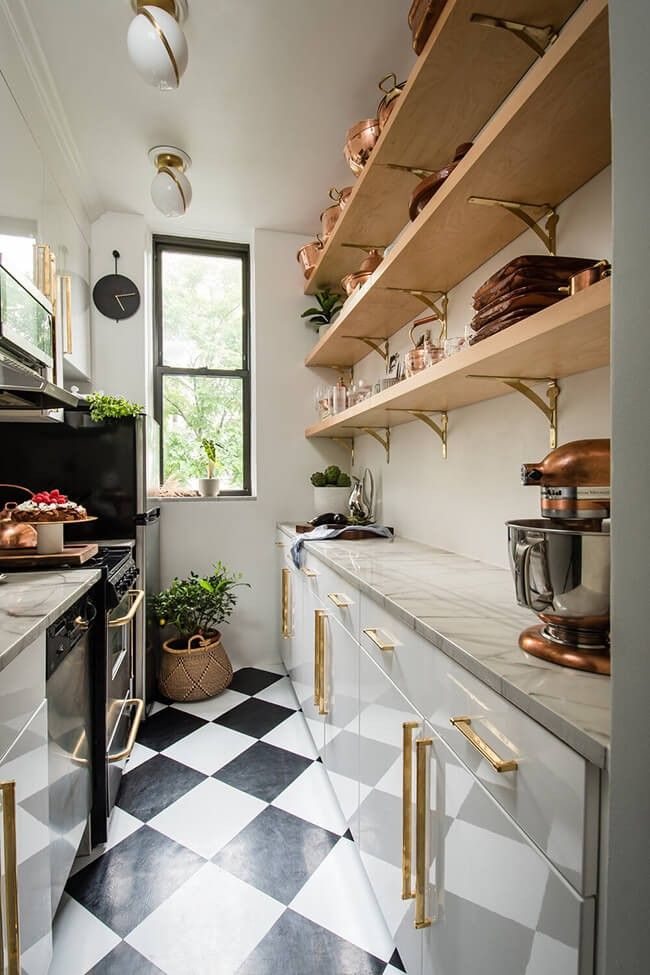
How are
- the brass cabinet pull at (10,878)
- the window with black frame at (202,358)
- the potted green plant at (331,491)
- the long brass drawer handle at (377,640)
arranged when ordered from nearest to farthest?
the brass cabinet pull at (10,878) < the long brass drawer handle at (377,640) < the potted green plant at (331,491) < the window with black frame at (202,358)

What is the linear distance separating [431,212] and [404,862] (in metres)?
1.48

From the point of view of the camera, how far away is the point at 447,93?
137 cm

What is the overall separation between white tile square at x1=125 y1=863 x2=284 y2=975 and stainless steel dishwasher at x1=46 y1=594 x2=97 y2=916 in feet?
0.87

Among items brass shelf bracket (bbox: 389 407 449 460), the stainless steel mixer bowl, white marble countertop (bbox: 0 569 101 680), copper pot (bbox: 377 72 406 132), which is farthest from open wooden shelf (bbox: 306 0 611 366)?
white marble countertop (bbox: 0 569 101 680)

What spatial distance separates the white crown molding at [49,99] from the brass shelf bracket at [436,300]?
140 centimetres

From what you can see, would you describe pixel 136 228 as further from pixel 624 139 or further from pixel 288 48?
pixel 624 139

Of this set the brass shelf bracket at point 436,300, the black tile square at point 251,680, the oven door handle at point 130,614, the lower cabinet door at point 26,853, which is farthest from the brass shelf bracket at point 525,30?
the black tile square at point 251,680

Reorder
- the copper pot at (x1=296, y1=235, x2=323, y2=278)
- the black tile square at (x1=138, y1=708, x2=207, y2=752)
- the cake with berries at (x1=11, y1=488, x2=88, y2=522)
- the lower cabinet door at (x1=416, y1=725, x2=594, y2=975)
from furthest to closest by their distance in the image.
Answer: the copper pot at (x1=296, y1=235, x2=323, y2=278) < the black tile square at (x1=138, y1=708, x2=207, y2=752) < the cake with berries at (x1=11, y1=488, x2=88, y2=522) < the lower cabinet door at (x1=416, y1=725, x2=594, y2=975)

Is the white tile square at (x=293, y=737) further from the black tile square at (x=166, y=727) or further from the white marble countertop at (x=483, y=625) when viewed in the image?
the white marble countertop at (x=483, y=625)

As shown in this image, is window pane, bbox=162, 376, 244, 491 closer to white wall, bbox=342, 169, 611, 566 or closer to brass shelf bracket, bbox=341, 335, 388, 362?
brass shelf bracket, bbox=341, 335, 388, 362

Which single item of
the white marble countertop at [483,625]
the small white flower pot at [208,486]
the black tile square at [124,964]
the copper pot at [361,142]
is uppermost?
the copper pot at [361,142]

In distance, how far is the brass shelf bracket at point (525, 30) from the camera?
3.59 ft

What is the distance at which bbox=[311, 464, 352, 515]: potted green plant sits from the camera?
2.85 meters

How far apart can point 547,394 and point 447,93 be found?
839 mm
